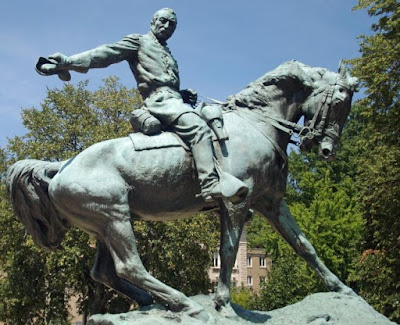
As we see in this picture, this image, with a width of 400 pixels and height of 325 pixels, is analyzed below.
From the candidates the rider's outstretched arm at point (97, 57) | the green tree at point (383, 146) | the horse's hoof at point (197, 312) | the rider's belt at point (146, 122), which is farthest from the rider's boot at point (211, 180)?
the green tree at point (383, 146)

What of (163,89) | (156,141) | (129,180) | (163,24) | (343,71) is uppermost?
(163,24)

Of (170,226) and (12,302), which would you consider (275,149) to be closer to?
(170,226)

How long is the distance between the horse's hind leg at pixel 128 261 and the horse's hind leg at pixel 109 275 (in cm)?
37

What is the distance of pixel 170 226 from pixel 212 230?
2.18 metres

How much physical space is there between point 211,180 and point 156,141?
71cm

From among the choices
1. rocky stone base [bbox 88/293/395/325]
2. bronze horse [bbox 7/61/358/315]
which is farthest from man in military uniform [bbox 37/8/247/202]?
rocky stone base [bbox 88/293/395/325]

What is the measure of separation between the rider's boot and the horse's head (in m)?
1.17

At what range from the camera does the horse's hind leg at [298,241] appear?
21.2 feet

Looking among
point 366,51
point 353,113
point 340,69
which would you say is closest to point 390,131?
point 366,51

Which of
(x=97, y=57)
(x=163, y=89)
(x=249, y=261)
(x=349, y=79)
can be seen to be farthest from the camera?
(x=249, y=261)

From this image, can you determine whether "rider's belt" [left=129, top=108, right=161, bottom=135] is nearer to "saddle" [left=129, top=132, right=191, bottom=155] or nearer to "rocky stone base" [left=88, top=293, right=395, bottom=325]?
"saddle" [left=129, top=132, right=191, bottom=155]

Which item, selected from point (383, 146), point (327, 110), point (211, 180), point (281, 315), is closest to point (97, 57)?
point (211, 180)

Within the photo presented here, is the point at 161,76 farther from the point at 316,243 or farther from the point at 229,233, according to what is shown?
the point at 316,243

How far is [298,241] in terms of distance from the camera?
21.6ft
